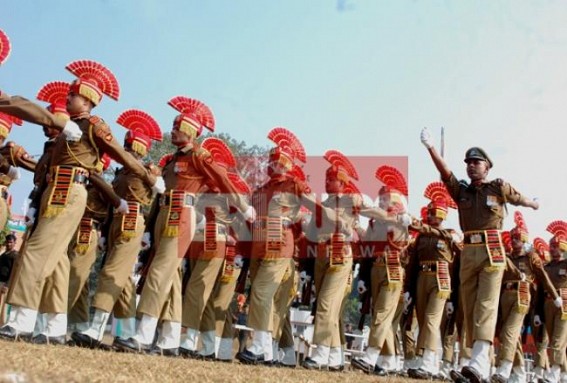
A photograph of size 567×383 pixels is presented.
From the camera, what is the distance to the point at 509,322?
11727mm

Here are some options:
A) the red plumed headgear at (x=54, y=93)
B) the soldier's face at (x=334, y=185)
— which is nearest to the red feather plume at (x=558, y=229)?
the soldier's face at (x=334, y=185)

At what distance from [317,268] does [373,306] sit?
1475 mm

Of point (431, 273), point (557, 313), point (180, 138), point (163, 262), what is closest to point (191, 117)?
point (180, 138)

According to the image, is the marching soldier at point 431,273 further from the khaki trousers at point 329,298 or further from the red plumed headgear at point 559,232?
the red plumed headgear at point 559,232

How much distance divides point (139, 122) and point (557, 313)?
8.16 meters

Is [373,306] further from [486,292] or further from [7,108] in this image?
[7,108]

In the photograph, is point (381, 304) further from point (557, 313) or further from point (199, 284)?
point (557, 313)

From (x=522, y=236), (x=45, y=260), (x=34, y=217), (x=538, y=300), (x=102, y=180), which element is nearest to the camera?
(x=45, y=260)

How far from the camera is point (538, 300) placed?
1385 centimetres

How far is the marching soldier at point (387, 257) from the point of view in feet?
35.6

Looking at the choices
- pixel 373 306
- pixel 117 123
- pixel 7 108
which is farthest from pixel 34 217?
pixel 373 306

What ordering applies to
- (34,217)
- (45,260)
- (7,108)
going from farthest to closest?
(34,217) < (45,260) < (7,108)

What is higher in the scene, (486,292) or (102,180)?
(102,180)

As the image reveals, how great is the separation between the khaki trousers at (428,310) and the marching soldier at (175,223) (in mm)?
3494
